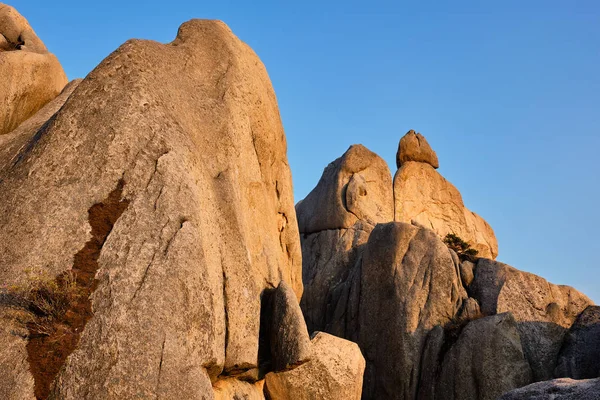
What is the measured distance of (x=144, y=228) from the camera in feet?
52.0

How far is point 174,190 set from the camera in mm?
16766

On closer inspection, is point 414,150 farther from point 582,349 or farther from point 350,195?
point 582,349

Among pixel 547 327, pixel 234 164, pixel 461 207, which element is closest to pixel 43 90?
pixel 234 164

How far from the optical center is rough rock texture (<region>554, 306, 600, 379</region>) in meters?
31.5

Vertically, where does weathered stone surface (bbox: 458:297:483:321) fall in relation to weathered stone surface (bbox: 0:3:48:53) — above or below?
below

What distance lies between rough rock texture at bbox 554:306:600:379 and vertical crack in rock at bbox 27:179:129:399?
2380cm

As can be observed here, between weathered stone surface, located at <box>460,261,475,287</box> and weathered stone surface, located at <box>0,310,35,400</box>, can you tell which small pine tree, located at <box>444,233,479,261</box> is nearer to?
weathered stone surface, located at <box>460,261,475,287</box>

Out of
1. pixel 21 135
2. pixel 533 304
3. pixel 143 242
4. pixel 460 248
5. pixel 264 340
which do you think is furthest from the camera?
pixel 460 248

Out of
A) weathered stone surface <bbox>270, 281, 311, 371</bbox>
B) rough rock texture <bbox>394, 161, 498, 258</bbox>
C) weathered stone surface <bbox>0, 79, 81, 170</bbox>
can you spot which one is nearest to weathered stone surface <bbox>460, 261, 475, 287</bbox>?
rough rock texture <bbox>394, 161, 498, 258</bbox>

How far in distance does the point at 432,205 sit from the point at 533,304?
625 inches

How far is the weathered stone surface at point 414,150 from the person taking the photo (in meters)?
A: 50.6

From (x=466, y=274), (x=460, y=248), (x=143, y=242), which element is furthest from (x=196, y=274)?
(x=460, y=248)

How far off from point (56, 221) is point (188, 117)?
558cm

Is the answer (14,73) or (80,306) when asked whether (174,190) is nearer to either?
(80,306)
